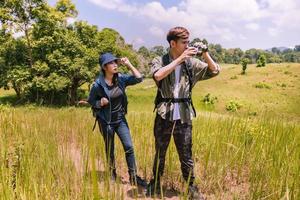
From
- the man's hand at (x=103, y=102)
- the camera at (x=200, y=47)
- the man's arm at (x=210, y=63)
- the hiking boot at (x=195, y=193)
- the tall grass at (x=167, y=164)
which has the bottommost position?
the hiking boot at (x=195, y=193)

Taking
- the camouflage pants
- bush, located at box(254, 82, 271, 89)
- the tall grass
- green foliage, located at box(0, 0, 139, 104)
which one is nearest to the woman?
the tall grass

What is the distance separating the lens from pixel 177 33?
12.5 feet

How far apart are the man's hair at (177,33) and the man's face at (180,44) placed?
31mm

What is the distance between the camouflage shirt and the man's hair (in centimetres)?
28

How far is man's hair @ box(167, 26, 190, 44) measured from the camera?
12.5 ft

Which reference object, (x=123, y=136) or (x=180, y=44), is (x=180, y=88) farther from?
(x=123, y=136)

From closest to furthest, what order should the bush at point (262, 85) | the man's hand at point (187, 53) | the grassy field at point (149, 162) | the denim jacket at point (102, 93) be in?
the grassy field at point (149, 162), the man's hand at point (187, 53), the denim jacket at point (102, 93), the bush at point (262, 85)

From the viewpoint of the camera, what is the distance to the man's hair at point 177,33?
3.82m

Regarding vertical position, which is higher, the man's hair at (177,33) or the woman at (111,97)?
the man's hair at (177,33)

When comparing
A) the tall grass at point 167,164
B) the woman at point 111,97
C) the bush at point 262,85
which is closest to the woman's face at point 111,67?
the woman at point 111,97

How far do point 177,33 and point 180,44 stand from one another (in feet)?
0.38

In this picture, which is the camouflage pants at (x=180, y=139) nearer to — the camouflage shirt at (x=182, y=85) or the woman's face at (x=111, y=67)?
the camouflage shirt at (x=182, y=85)


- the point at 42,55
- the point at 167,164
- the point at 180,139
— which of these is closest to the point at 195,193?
the point at 180,139

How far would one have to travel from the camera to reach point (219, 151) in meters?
4.66
